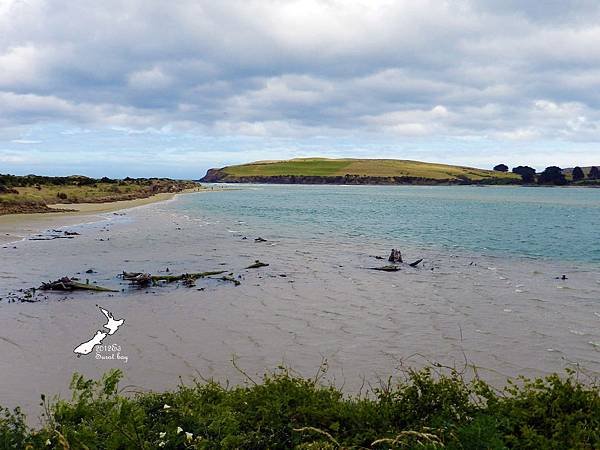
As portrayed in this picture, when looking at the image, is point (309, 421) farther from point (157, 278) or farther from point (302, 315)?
point (157, 278)

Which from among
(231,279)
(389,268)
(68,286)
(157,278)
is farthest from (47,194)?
(389,268)

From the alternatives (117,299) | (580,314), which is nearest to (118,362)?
(117,299)

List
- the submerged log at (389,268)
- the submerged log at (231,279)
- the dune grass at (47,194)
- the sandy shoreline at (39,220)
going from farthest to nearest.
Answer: the dune grass at (47,194)
the sandy shoreline at (39,220)
the submerged log at (389,268)
the submerged log at (231,279)

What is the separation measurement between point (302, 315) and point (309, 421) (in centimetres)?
1037

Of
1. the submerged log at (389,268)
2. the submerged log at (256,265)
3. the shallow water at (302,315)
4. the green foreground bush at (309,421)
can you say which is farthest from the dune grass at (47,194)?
the green foreground bush at (309,421)

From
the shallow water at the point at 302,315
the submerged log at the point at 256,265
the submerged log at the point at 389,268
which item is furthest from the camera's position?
the submerged log at the point at 256,265

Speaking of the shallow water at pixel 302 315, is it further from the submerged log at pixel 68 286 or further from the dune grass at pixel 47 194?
the dune grass at pixel 47 194

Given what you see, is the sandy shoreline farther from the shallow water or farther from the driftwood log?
the driftwood log

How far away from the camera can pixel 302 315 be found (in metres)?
16.8

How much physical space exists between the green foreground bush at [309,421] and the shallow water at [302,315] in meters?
4.07

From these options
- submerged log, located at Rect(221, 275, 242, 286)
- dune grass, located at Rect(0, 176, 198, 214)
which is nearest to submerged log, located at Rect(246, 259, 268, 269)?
submerged log, located at Rect(221, 275, 242, 286)

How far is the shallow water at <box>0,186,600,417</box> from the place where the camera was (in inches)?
478

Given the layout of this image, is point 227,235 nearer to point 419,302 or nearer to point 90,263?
point 90,263

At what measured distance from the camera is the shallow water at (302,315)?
39.8 feet
